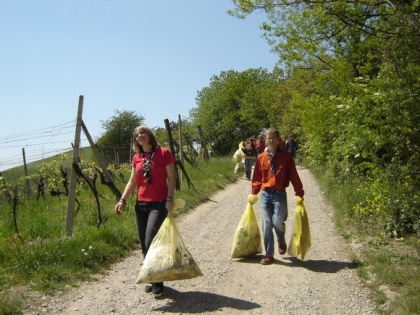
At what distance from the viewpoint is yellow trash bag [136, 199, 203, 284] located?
16.0 feet

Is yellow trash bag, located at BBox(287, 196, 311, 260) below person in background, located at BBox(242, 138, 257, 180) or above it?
below

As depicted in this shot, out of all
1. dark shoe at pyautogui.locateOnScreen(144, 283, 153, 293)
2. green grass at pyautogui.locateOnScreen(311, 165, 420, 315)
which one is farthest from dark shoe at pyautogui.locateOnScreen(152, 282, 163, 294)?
green grass at pyautogui.locateOnScreen(311, 165, 420, 315)

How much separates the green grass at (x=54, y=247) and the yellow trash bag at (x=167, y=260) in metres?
1.31

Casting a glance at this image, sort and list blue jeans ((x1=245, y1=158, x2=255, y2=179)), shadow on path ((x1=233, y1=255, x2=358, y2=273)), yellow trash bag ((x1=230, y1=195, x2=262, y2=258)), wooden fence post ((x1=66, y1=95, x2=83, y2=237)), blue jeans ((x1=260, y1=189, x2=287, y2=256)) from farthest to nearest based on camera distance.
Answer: blue jeans ((x1=245, y1=158, x2=255, y2=179))
wooden fence post ((x1=66, y1=95, x2=83, y2=237))
yellow trash bag ((x1=230, y1=195, x2=262, y2=258))
blue jeans ((x1=260, y1=189, x2=287, y2=256))
shadow on path ((x1=233, y1=255, x2=358, y2=273))

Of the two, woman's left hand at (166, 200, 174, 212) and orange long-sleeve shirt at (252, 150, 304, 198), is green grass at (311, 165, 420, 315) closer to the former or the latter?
orange long-sleeve shirt at (252, 150, 304, 198)

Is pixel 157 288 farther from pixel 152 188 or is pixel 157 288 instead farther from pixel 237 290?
pixel 152 188

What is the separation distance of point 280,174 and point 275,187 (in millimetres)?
203

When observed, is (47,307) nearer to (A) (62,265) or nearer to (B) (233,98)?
(A) (62,265)

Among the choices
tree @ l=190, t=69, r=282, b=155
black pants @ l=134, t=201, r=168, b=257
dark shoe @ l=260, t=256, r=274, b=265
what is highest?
tree @ l=190, t=69, r=282, b=155

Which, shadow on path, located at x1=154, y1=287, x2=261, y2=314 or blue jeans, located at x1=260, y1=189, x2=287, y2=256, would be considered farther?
blue jeans, located at x1=260, y1=189, x2=287, y2=256

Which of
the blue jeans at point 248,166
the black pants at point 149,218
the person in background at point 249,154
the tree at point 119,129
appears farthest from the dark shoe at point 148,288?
the tree at point 119,129

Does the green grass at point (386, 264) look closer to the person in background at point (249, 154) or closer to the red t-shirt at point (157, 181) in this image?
the red t-shirt at point (157, 181)

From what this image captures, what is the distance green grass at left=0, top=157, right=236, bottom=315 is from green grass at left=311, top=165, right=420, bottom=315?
358 centimetres

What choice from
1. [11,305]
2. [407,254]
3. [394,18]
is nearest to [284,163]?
[407,254]
